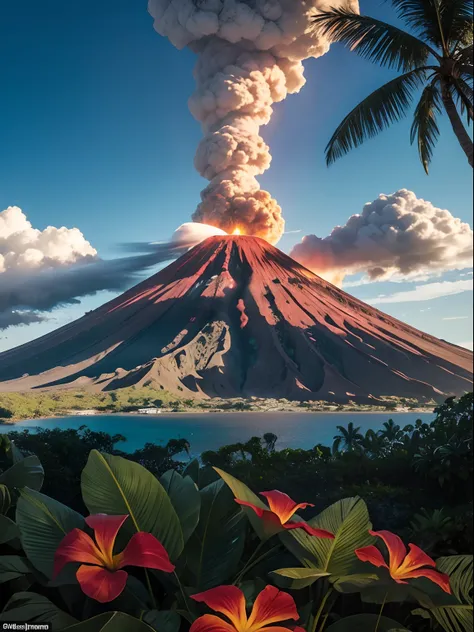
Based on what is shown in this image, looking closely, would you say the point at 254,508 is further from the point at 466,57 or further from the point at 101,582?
the point at 466,57

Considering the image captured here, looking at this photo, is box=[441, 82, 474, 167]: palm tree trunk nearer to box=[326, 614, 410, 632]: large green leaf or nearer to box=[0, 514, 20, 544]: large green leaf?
box=[326, 614, 410, 632]: large green leaf

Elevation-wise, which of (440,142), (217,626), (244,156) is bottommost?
(217,626)

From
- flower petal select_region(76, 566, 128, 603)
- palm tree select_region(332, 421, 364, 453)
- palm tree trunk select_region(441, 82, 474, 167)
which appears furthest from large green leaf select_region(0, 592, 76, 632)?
palm tree trunk select_region(441, 82, 474, 167)

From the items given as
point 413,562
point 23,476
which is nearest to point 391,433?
point 413,562

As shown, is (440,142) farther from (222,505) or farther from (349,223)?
(222,505)

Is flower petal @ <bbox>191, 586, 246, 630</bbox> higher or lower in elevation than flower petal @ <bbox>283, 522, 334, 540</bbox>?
lower

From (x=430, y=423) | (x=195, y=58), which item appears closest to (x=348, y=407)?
(x=430, y=423)

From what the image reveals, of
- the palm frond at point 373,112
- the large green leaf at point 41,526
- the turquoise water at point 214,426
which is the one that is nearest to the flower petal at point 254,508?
the large green leaf at point 41,526
